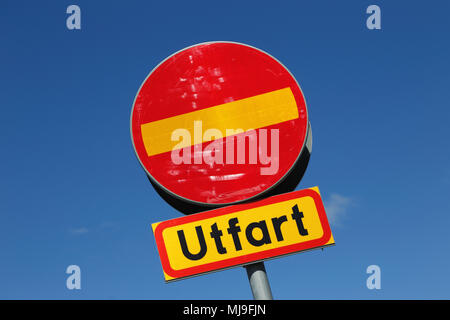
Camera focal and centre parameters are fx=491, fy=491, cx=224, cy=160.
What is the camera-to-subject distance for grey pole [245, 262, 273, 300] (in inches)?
194

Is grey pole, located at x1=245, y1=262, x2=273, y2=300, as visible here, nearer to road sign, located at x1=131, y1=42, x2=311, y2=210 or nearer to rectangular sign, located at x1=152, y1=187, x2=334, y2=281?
rectangular sign, located at x1=152, y1=187, x2=334, y2=281

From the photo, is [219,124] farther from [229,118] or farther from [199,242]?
[199,242]

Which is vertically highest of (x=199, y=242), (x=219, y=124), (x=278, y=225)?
(x=219, y=124)

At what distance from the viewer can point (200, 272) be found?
5.16m

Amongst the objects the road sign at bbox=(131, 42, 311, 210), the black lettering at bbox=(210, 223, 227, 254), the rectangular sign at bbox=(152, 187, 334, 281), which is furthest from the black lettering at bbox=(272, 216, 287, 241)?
the black lettering at bbox=(210, 223, 227, 254)

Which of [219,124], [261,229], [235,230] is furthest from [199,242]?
[219,124]

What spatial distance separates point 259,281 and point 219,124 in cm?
175

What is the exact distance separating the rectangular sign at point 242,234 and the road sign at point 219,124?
194 mm

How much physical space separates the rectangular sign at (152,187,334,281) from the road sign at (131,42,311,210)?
0.64ft

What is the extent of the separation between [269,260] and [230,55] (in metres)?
2.36

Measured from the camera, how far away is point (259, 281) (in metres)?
5.05
